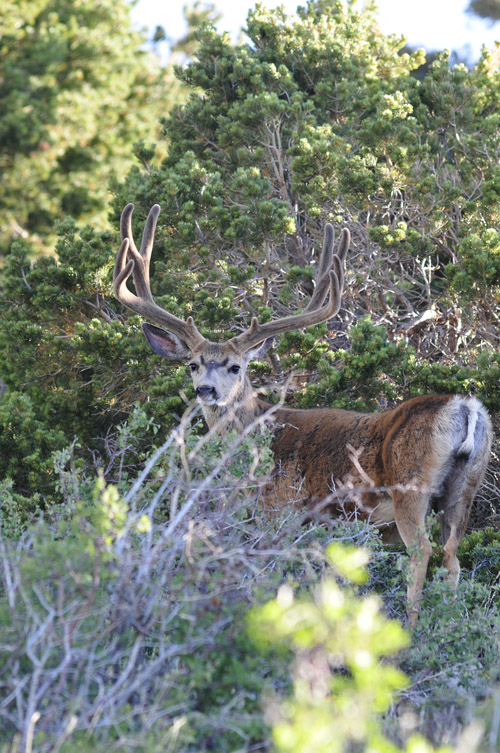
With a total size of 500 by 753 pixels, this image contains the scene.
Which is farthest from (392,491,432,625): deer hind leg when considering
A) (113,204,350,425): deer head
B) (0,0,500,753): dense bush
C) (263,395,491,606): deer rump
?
(113,204,350,425): deer head

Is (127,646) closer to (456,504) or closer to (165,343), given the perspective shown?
(456,504)

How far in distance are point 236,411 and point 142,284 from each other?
1402 mm

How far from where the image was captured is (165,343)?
7258mm

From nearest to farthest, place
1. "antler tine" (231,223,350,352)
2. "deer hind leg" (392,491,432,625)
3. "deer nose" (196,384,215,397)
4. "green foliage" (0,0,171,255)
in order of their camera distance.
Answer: "deer hind leg" (392,491,432,625) → "deer nose" (196,384,215,397) → "antler tine" (231,223,350,352) → "green foliage" (0,0,171,255)

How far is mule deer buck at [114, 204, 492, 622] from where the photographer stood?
5.59 metres

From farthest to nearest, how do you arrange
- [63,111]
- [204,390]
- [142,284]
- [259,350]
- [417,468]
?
[63,111]
[142,284]
[259,350]
[204,390]
[417,468]

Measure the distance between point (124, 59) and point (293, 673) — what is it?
18819mm

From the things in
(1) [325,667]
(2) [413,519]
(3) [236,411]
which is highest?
(1) [325,667]

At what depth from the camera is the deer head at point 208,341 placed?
676cm

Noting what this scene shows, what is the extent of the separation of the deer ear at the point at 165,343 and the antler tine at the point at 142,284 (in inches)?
2.1

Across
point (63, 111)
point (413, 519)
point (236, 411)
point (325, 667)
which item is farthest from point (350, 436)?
point (63, 111)

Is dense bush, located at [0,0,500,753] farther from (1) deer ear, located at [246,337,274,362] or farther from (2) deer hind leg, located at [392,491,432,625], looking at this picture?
(1) deer ear, located at [246,337,274,362]

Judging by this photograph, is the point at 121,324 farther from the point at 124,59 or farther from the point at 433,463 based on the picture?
the point at 124,59

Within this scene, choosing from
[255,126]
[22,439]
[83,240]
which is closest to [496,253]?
[255,126]
